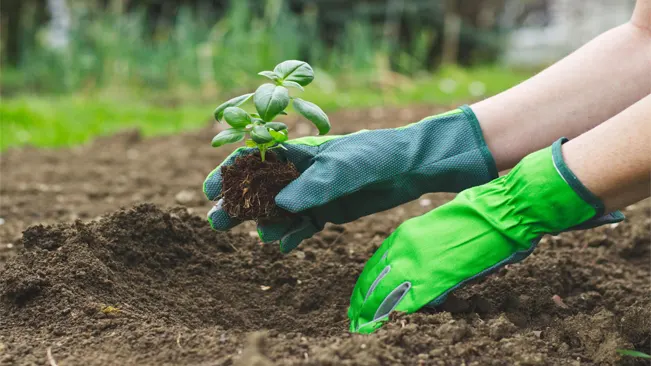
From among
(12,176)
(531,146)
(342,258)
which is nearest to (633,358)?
(531,146)

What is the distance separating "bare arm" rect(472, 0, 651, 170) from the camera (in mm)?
1818

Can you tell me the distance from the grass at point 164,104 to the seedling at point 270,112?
278 cm

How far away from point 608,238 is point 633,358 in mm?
909

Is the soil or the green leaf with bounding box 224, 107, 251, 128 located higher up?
the green leaf with bounding box 224, 107, 251, 128

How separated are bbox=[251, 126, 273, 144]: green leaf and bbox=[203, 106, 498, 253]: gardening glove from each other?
0.40 feet

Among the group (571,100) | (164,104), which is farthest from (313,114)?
(164,104)

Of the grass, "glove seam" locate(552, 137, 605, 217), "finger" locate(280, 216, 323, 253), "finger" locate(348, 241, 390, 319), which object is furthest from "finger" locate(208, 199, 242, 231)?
the grass

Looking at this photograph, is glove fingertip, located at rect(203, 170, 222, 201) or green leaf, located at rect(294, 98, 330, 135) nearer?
green leaf, located at rect(294, 98, 330, 135)

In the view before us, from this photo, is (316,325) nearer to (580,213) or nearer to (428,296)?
(428,296)

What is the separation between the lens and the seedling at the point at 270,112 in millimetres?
1561

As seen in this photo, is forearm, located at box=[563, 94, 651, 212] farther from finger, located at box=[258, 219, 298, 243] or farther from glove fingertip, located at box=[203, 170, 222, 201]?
glove fingertip, located at box=[203, 170, 222, 201]

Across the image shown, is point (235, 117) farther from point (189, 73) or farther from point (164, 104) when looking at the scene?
point (164, 104)

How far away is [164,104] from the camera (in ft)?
19.1

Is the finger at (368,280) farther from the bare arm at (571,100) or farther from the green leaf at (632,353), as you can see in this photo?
the green leaf at (632,353)
